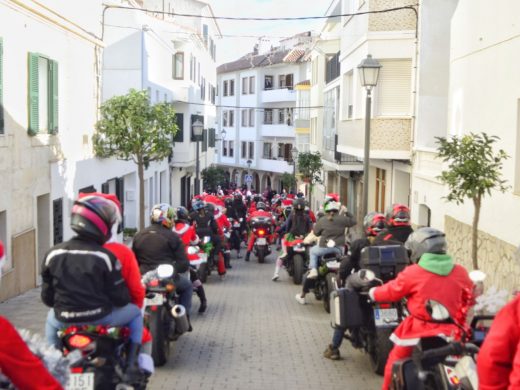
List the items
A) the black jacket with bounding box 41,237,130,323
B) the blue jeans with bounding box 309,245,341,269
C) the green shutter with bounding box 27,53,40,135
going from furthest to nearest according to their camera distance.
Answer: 1. the green shutter with bounding box 27,53,40,135
2. the blue jeans with bounding box 309,245,341,269
3. the black jacket with bounding box 41,237,130,323

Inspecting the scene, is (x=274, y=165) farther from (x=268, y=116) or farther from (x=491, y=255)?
(x=491, y=255)

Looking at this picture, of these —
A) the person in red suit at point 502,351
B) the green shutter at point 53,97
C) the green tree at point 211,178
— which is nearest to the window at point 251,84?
the green tree at point 211,178

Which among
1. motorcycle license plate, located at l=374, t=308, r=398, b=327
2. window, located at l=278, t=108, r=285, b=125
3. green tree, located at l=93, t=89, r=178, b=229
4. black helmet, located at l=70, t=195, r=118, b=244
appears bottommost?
motorcycle license plate, located at l=374, t=308, r=398, b=327

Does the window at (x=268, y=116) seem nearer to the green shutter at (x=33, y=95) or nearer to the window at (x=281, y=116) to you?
the window at (x=281, y=116)

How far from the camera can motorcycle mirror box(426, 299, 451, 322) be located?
5.56m

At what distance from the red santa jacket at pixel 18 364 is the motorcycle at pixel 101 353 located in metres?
1.70

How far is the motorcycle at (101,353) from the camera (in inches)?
207

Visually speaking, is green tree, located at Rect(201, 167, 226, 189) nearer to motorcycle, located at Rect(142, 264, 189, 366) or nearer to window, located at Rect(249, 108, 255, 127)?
window, located at Rect(249, 108, 255, 127)

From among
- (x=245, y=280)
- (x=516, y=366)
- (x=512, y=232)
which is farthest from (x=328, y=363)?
(x=245, y=280)

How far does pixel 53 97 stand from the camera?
16516mm

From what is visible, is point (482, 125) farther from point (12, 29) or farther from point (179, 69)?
point (179, 69)

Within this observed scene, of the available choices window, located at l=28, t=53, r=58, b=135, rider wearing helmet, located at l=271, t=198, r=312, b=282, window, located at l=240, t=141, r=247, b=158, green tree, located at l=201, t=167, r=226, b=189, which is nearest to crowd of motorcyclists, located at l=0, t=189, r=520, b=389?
rider wearing helmet, located at l=271, t=198, r=312, b=282

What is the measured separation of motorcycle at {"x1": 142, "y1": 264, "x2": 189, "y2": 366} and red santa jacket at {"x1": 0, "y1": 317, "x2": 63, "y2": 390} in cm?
410

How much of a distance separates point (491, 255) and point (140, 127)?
388 inches
